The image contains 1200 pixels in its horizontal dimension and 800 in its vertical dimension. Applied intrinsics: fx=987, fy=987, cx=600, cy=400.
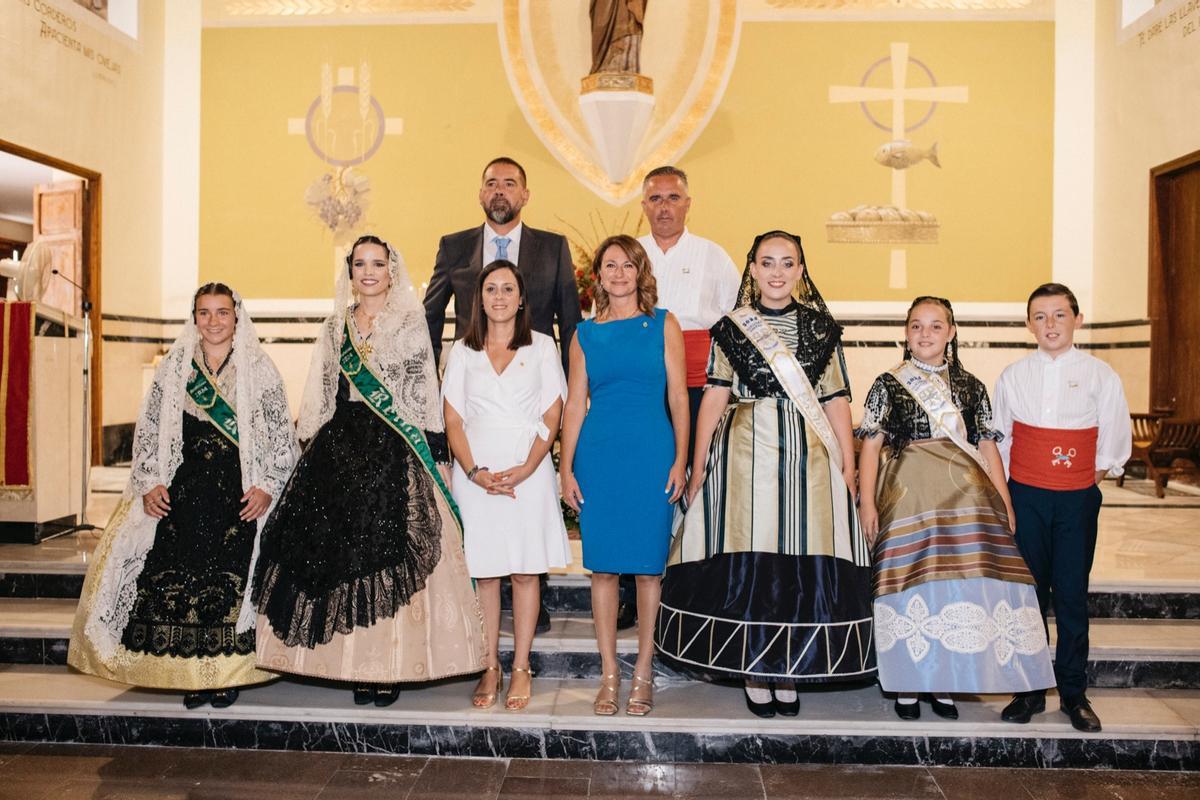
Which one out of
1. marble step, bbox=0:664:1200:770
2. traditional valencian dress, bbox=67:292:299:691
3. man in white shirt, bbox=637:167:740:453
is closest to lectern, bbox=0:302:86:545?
marble step, bbox=0:664:1200:770

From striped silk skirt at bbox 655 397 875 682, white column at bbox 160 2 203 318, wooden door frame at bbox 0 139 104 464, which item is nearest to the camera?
striped silk skirt at bbox 655 397 875 682

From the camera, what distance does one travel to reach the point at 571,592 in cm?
416

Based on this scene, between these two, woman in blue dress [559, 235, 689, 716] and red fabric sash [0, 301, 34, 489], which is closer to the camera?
woman in blue dress [559, 235, 689, 716]

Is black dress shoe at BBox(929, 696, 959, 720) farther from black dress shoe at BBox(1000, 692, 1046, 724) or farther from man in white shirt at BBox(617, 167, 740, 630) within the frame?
man in white shirt at BBox(617, 167, 740, 630)

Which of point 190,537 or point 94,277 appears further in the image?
point 94,277

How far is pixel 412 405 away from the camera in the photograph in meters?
3.24

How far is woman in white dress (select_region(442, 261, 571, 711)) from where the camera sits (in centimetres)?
321

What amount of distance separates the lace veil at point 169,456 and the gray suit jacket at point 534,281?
28.9 inches

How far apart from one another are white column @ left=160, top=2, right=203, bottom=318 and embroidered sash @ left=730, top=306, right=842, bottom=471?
657 centimetres

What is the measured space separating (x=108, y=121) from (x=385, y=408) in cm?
582

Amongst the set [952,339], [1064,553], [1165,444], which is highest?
[952,339]

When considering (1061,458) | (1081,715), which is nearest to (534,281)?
(1061,458)

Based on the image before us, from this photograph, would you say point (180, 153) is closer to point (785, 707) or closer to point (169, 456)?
point (169, 456)

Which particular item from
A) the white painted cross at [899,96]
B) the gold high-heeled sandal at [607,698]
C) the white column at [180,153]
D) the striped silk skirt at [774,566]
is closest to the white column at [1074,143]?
the white painted cross at [899,96]
